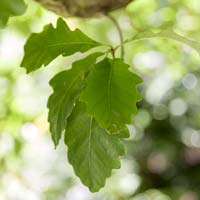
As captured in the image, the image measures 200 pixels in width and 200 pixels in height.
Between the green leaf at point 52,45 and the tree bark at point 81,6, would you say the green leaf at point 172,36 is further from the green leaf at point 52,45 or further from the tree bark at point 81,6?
the tree bark at point 81,6

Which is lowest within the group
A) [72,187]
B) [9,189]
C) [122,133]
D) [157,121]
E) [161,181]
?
[161,181]

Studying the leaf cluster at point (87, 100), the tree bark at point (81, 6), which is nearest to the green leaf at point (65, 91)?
the leaf cluster at point (87, 100)

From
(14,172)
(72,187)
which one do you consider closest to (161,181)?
(72,187)

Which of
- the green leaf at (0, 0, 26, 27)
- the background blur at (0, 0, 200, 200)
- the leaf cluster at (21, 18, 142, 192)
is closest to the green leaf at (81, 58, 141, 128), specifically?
the leaf cluster at (21, 18, 142, 192)

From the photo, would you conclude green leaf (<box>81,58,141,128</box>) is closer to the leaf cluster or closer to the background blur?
the leaf cluster

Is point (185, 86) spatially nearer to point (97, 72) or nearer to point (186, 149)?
point (186, 149)

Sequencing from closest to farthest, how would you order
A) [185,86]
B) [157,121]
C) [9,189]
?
[9,189]
[185,86]
[157,121]
